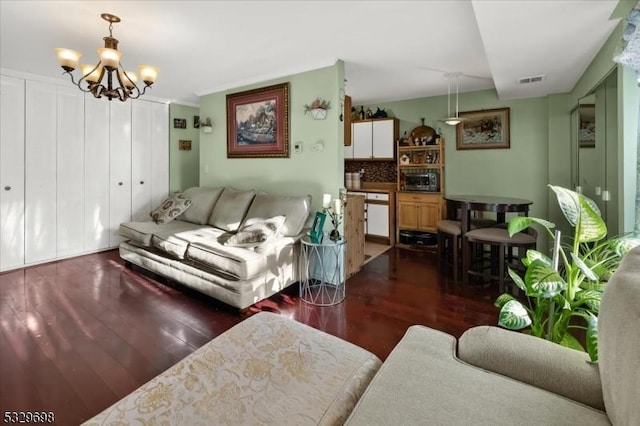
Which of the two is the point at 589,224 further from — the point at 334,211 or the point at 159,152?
the point at 159,152

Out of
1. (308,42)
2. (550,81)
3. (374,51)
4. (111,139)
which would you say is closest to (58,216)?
(111,139)

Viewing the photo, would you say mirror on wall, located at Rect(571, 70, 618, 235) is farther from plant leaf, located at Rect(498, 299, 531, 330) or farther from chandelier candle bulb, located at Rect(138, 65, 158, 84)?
chandelier candle bulb, located at Rect(138, 65, 158, 84)

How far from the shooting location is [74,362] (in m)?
2.02

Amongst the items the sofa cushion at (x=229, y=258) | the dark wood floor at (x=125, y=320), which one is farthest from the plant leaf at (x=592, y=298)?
the sofa cushion at (x=229, y=258)

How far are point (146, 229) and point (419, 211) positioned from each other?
3.84 m

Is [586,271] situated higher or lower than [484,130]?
lower

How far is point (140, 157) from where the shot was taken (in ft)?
16.3

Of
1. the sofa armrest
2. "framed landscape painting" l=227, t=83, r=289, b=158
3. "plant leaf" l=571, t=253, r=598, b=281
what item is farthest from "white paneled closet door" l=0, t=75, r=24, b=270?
"plant leaf" l=571, t=253, r=598, b=281

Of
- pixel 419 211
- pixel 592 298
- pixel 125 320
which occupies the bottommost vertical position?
pixel 125 320

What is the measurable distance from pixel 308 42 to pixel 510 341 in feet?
9.10

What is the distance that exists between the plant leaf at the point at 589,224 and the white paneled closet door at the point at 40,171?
534 cm

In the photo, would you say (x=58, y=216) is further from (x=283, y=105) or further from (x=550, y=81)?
(x=550, y=81)

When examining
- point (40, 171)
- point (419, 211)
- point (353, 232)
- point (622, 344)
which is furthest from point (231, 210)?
point (622, 344)

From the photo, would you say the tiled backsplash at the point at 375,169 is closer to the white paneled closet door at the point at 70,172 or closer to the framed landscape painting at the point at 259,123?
the framed landscape painting at the point at 259,123
